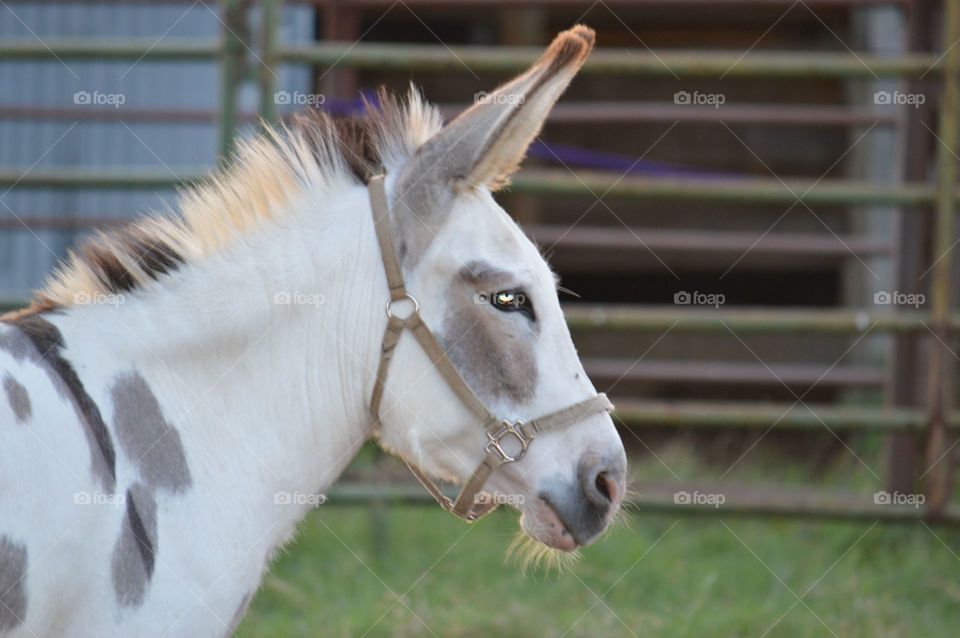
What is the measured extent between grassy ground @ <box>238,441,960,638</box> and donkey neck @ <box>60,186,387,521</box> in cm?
185

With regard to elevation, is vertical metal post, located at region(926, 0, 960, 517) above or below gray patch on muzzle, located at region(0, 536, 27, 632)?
below

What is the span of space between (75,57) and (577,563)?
3.05 metres

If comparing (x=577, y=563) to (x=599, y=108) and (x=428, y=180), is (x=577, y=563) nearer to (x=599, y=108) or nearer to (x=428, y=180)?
(x=599, y=108)

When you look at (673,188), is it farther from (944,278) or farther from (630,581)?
Answer: (630,581)

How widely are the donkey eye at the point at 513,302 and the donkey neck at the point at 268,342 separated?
25 centimetres

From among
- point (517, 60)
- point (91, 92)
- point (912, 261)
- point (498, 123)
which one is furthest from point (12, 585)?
point (91, 92)

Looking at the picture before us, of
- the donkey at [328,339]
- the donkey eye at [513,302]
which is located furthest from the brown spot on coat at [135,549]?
the donkey eye at [513,302]

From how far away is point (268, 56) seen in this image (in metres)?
4.79

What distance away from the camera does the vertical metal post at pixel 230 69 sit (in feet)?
15.8

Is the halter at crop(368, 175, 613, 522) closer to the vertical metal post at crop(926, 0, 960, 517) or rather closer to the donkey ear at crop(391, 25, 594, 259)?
the donkey ear at crop(391, 25, 594, 259)

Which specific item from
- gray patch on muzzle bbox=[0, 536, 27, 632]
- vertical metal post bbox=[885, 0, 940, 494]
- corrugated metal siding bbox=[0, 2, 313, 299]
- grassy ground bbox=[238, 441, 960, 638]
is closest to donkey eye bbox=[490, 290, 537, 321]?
gray patch on muzzle bbox=[0, 536, 27, 632]

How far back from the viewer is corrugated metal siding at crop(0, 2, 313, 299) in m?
6.50

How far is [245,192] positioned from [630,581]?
288 cm

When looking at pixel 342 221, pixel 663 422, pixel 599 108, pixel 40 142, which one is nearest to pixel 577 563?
pixel 663 422
